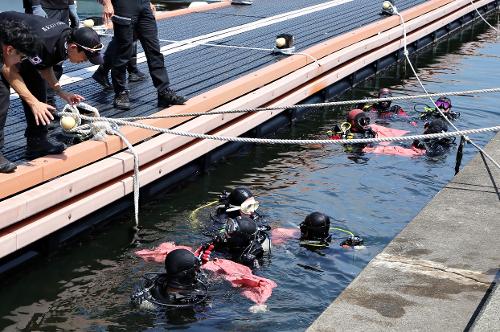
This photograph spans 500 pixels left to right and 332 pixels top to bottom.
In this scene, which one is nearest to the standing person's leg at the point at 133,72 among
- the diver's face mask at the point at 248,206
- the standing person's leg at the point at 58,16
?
the standing person's leg at the point at 58,16

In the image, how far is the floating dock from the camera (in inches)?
287

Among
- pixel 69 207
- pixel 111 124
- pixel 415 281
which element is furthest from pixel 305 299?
pixel 111 124

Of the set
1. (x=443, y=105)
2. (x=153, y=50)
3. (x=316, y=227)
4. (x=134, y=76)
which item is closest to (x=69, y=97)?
(x=153, y=50)

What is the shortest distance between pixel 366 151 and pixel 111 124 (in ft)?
13.0

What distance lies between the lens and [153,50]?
9.11m

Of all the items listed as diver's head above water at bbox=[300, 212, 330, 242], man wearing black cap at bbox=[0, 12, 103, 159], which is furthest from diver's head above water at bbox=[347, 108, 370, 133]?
man wearing black cap at bbox=[0, 12, 103, 159]

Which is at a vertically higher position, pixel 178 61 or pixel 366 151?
pixel 178 61

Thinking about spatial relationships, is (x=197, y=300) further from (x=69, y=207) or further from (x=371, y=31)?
(x=371, y=31)

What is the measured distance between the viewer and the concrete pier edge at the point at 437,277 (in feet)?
17.8

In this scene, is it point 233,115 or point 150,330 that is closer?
point 150,330

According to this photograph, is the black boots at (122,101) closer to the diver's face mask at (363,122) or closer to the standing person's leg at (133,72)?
the standing person's leg at (133,72)

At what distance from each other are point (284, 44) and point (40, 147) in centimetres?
577

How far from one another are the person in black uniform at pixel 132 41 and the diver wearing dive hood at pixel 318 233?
2.44 m

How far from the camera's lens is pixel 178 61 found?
12.0m
